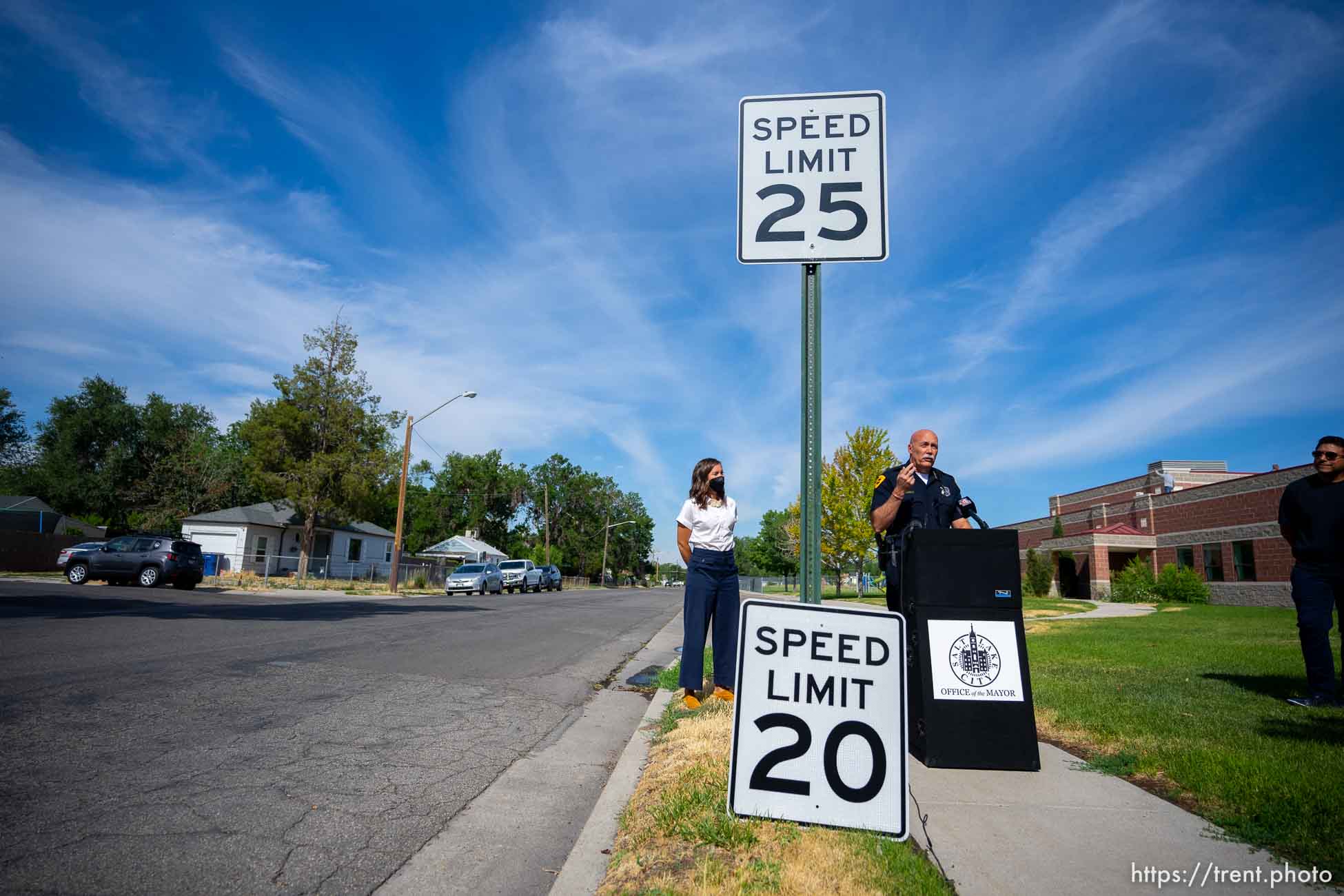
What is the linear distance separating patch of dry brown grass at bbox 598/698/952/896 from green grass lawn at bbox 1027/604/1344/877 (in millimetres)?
1498

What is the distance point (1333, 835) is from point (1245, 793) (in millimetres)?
456

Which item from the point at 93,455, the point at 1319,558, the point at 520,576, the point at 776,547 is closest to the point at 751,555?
the point at 776,547

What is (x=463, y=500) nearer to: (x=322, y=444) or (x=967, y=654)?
(x=322, y=444)

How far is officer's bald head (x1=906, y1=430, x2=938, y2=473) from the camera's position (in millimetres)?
4492

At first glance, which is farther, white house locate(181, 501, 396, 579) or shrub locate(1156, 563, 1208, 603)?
white house locate(181, 501, 396, 579)

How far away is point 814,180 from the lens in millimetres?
3598

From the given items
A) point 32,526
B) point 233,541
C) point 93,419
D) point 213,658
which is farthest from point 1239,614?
point 93,419

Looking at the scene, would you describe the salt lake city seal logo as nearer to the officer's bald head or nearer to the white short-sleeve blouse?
the officer's bald head

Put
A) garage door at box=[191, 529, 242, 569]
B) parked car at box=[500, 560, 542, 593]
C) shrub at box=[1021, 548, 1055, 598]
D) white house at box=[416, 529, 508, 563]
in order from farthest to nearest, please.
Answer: white house at box=[416, 529, 508, 563] → parked car at box=[500, 560, 542, 593] → garage door at box=[191, 529, 242, 569] → shrub at box=[1021, 548, 1055, 598]

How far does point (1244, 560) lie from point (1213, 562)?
73.8 inches

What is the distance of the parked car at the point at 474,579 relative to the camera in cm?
3251

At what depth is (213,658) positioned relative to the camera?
700cm

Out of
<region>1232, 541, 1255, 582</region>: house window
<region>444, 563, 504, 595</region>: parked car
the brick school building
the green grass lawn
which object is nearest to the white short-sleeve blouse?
the green grass lawn

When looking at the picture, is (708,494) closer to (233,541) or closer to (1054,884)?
(1054,884)
